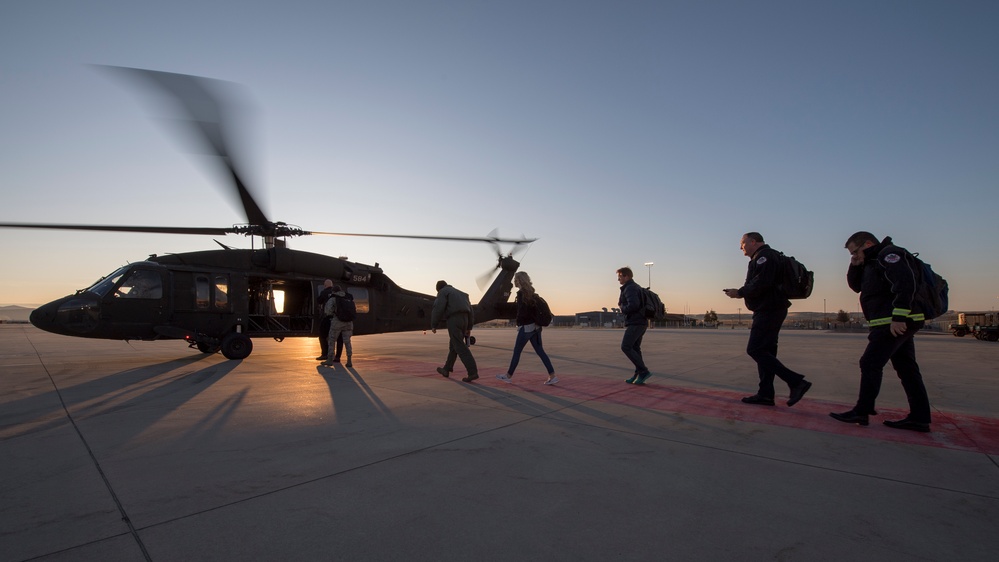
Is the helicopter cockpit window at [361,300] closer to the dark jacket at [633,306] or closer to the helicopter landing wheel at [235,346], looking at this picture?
the helicopter landing wheel at [235,346]

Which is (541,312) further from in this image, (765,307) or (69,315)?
(69,315)

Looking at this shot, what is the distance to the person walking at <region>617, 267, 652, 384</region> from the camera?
6570 millimetres

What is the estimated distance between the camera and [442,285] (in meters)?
7.52

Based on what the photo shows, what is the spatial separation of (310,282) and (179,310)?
8.98 ft

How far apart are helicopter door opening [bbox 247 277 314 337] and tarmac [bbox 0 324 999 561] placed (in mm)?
5615

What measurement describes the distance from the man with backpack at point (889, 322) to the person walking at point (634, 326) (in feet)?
8.00

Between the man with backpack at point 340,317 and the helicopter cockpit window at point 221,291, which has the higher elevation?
the helicopter cockpit window at point 221,291

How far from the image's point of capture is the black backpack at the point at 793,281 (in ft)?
16.5

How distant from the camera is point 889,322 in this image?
13.7 ft

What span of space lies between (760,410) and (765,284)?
1.35 m

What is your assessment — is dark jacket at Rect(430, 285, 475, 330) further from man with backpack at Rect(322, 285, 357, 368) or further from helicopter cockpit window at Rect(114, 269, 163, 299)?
helicopter cockpit window at Rect(114, 269, 163, 299)

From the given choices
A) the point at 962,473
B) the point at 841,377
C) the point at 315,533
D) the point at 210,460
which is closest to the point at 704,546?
the point at 315,533

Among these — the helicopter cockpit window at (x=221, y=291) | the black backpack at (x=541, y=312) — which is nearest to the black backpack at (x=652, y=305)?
the black backpack at (x=541, y=312)

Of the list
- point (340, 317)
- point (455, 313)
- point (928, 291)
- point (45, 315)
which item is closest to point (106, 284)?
point (45, 315)
